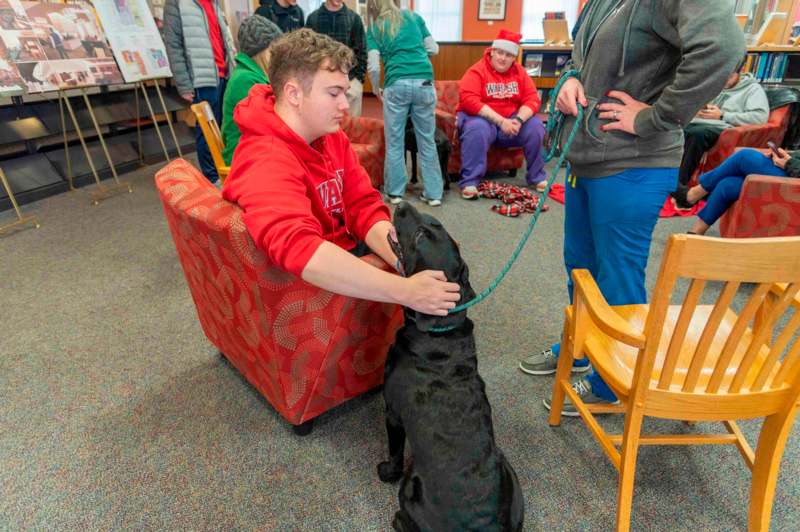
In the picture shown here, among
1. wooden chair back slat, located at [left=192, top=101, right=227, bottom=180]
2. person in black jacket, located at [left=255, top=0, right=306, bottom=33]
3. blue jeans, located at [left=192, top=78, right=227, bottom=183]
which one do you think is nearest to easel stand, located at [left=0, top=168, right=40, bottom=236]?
blue jeans, located at [left=192, top=78, right=227, bottom=183]

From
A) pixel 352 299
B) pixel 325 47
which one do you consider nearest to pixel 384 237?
pixel 352 299

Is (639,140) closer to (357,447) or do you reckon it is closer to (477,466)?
(477,466)

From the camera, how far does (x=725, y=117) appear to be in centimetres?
372

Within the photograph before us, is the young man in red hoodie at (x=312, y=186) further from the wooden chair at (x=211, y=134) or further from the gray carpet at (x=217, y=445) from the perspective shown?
the wooden chair at (x=211, y=134)

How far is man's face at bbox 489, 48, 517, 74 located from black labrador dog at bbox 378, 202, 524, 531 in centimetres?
300

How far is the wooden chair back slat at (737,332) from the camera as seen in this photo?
32.5 inches

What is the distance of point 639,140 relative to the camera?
123 cm

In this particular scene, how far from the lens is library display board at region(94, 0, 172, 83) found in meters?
3.86

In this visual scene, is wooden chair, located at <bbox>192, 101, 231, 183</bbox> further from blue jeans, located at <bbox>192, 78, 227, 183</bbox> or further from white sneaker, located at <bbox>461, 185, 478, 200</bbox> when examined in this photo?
white sneaker, located at <bbox>461, 185, 478, 200</bbox>

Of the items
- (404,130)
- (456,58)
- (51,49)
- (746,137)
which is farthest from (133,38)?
(456,58)

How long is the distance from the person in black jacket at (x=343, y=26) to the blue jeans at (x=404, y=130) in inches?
21.6

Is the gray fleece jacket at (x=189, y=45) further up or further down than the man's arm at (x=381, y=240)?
further up

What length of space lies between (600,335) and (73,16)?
4.53 m

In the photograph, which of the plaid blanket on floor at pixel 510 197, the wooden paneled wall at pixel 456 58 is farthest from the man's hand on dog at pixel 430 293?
the wooden paneled wall at pixel 456 58
